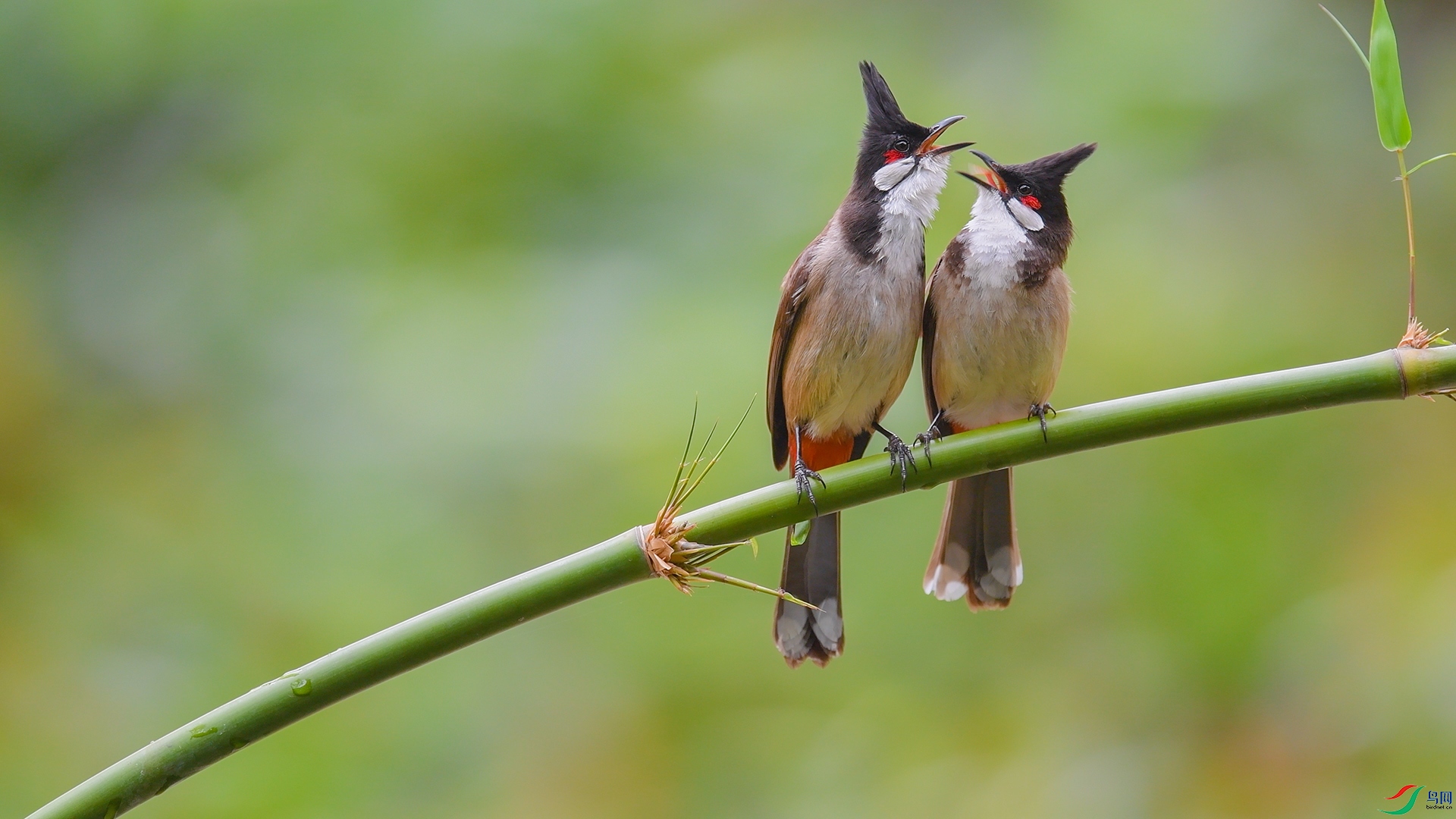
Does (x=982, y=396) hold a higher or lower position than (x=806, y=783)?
higher

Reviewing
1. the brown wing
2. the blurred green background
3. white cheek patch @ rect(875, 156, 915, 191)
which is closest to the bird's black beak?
white cheek patch @ rect(875, 156, 915, 191)

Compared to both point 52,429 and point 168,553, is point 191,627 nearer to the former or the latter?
point 168,553

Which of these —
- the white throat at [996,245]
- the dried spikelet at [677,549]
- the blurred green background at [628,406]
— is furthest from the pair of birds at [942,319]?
the blurred green background at [628,406]

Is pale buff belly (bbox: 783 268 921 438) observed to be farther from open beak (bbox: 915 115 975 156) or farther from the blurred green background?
the blurred green background

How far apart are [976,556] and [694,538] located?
113cm

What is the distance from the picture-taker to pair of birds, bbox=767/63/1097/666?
2170 mm

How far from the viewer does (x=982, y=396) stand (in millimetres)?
2275

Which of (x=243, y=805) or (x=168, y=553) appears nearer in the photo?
(x=243, y=805)

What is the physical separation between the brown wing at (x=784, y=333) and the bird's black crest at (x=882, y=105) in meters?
0.33

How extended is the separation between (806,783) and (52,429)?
9.98 feet

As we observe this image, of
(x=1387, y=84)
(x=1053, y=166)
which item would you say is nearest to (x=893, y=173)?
(x=1053, y=166)

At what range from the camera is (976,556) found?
7.04 feet

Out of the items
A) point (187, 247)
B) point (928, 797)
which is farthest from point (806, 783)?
point (187, 247)

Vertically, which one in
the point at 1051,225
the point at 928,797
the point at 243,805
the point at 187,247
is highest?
the point at 187,247
